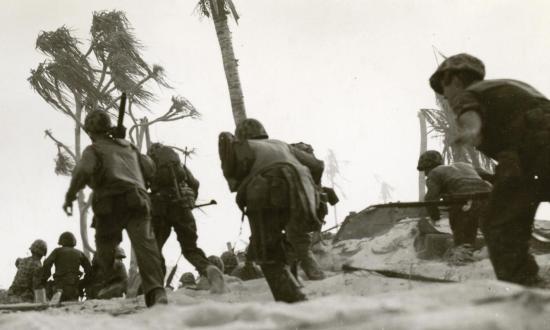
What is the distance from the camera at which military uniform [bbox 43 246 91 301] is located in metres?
9.33

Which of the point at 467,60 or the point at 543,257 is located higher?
the point at 467,60

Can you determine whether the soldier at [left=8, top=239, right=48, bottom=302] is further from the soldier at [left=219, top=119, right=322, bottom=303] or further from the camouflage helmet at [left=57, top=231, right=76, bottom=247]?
the soldier at [left=219, top=119, right=322, bottom=303]

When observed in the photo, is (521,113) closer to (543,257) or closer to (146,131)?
(543,257)

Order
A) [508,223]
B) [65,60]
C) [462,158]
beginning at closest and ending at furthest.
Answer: [508,223], [462,158], [65,60]

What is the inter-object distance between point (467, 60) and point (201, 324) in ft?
9.28

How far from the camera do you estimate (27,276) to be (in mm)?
9984

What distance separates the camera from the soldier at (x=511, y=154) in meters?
3.96

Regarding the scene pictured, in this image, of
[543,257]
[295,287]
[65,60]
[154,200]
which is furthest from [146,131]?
[295,287]

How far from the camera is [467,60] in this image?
176 inches

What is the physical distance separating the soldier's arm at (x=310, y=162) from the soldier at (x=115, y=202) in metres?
1.27

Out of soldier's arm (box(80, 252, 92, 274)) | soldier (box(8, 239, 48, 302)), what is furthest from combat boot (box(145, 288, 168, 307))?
soldier (box(8, 239, 48, 302))

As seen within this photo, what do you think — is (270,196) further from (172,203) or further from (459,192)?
(459,192)

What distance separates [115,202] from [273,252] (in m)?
1.49

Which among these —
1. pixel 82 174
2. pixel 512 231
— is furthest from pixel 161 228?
pixel 512 231
